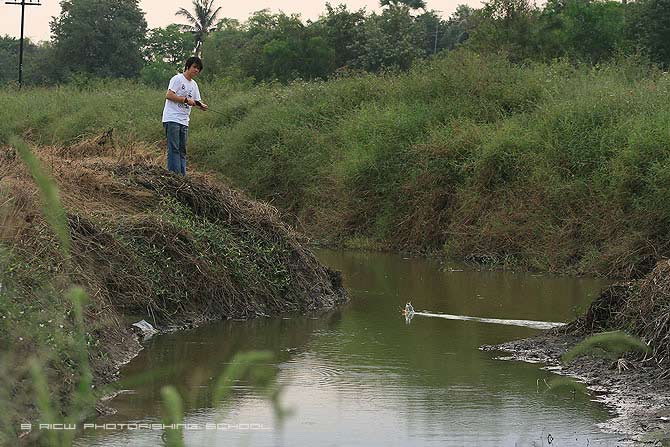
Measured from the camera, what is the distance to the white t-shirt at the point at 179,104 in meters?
15.2

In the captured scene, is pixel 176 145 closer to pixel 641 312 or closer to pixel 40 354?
pixel 641 312

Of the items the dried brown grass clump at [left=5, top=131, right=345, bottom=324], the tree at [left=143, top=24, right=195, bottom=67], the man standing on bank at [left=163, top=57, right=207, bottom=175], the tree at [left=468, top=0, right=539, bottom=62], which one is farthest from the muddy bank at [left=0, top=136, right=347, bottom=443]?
the tree at [left=143, top=24, right=195, bottom=67]

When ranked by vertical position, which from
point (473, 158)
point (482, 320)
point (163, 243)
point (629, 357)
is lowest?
point (482, 320)

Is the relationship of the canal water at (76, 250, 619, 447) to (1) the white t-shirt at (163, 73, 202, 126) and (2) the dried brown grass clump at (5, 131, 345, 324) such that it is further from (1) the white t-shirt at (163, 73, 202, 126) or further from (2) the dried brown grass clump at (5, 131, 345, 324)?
(1) the white t-shirt at (163, 73, 202, 126)

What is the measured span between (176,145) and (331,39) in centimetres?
4527

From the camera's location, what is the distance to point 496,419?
29.8 ft

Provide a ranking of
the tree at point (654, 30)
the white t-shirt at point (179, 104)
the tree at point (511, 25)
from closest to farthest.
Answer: the white t-shirt at point (179, 104) < the tree at point (654, 30) < the tree at point (511, 25)

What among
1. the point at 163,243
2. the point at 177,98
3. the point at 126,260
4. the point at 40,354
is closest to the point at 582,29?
the point at 177,98

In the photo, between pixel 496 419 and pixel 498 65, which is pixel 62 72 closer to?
pixel 498 65

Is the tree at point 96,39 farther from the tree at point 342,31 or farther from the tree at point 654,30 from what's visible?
the tree at point 654,30

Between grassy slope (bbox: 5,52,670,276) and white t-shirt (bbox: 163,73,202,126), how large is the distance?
393 centimetres

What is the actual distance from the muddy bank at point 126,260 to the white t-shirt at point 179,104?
610mm

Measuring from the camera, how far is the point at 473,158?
2564 cm

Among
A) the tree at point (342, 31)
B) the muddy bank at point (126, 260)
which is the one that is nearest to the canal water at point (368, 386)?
the muddy bank at point (126, 260)
